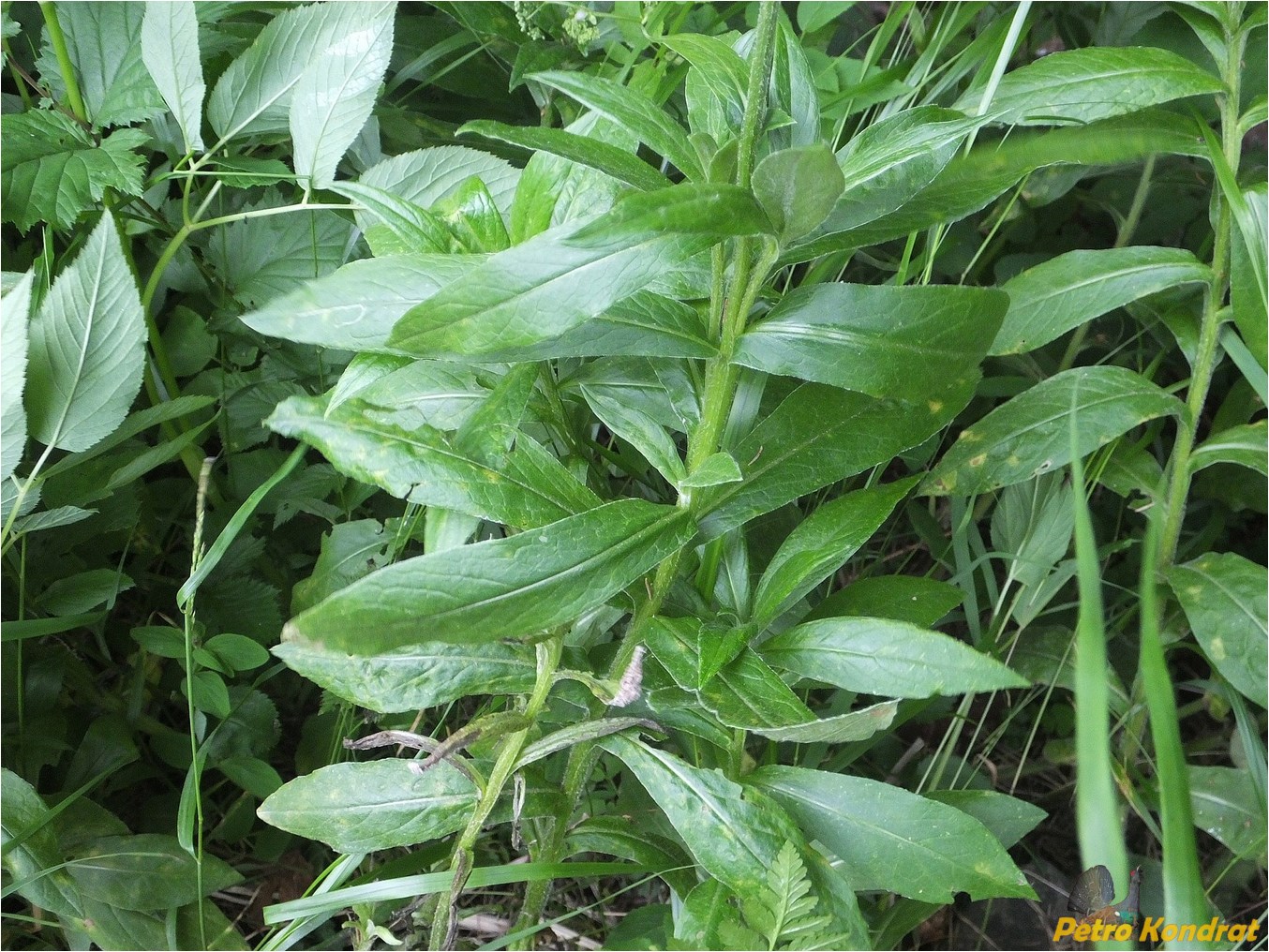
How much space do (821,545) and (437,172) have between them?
0.58m

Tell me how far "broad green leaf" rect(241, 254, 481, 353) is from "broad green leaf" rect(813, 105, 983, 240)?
28 cm

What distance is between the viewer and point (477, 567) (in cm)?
64

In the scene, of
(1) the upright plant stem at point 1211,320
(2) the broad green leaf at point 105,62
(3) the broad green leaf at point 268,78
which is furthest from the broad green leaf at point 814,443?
(2) the broad green leaf at point 105,62

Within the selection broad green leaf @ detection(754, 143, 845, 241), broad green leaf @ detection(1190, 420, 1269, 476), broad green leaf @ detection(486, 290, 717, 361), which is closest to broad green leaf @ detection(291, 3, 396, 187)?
broad green leaf @ detection(486, 290, 717, 361)

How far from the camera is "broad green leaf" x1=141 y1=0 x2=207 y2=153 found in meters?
0.94

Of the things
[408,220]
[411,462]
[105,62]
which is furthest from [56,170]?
[411,462]

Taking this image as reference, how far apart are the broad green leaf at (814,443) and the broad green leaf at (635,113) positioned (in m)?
0.22

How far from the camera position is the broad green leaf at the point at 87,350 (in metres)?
0.87

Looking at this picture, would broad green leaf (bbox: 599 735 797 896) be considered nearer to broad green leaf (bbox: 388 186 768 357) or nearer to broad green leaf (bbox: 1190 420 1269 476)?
broad green leaf (bbox: 388 186 768 357)

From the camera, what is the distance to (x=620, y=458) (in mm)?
1003

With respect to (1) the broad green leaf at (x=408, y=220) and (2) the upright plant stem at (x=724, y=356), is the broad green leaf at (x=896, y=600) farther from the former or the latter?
(1) the broad green leaf at (x=408, y=220)

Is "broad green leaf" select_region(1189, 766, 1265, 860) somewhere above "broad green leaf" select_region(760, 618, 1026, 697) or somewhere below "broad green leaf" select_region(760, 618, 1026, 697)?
below

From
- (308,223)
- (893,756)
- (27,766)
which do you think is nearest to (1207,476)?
(893,756)

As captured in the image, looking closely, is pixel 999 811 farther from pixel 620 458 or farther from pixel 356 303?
pixel 356 303
